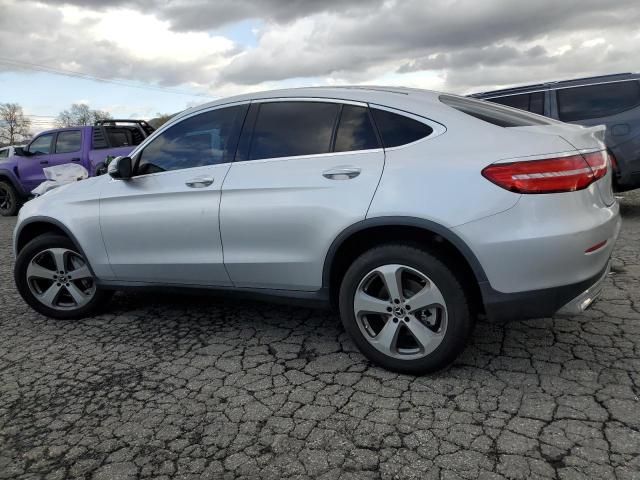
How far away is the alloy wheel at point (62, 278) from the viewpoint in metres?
4.32

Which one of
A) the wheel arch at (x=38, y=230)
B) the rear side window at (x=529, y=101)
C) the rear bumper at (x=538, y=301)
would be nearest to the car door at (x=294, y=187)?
the rear bumper at (x=538, y=301)

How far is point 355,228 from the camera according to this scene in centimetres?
297

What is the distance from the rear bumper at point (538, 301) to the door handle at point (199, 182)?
183 cm

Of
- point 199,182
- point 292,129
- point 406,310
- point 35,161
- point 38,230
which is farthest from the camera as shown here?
point 35,161

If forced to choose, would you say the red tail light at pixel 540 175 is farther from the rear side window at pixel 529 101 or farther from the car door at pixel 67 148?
the car door at pixel 67 148

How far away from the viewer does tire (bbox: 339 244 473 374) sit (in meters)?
2.84

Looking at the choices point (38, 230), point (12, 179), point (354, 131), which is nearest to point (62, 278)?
point (38, 230)

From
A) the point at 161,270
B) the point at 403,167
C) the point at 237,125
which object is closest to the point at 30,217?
the point at 161,270

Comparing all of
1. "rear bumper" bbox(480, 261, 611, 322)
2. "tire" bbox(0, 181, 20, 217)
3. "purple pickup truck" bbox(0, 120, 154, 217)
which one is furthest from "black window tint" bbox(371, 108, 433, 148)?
"tire" bbox(0, 181, 20, 217)

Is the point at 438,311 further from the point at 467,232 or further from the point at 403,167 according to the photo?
the point at 403,167

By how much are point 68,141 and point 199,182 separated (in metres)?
8.90

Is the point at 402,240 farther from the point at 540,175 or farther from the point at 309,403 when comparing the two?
the point at 309,403

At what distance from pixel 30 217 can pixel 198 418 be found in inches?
101

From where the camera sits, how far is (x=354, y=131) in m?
3.16
